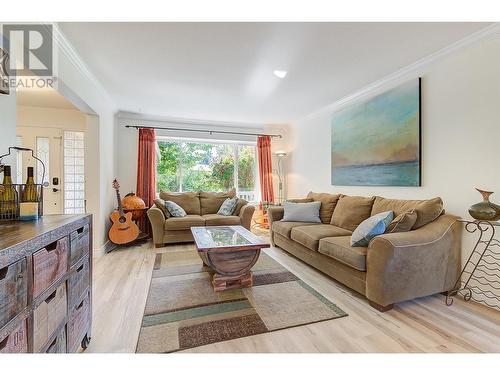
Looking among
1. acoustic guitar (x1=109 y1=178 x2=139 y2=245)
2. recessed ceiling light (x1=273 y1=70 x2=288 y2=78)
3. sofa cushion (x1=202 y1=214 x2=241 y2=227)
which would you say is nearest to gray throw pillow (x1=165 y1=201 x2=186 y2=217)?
sofa cushion (x1=202 y1=214 x2=241 y2=227)

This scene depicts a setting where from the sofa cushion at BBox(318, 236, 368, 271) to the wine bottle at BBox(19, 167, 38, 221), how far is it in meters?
2.30

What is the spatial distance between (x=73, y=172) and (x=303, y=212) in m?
4.11

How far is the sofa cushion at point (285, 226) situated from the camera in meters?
3.26

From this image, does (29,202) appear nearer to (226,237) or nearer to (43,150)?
(226,237)

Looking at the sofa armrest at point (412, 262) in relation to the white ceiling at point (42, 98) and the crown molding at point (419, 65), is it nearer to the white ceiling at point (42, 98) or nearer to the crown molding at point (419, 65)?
the crown molding at point (419, 65)

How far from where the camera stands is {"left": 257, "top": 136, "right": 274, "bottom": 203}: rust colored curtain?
536 cm

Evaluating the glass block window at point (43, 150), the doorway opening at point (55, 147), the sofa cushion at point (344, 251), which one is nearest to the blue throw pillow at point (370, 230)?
the sofa cushion at point (344, 251)

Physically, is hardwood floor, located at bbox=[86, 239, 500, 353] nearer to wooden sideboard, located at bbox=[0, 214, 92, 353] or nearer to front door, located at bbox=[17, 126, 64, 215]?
wooden sideboard, located at bbox=[0, 214, 92, 353]

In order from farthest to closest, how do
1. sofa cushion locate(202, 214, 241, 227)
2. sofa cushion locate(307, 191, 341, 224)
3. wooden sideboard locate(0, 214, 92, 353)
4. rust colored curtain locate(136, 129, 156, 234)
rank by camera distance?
rust colored curtain locate(136, 129, 156, 234)
sofa cushion locate(202, 214, 241, 227)
sofa cushion locate(307, 191, 341, 224)
wooden sideboard locate(0, 214, 92, 353)

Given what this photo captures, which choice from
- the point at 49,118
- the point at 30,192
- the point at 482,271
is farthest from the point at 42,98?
the point at 482,271

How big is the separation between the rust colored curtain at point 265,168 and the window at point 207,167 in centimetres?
26

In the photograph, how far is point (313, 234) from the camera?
2.77 metres
